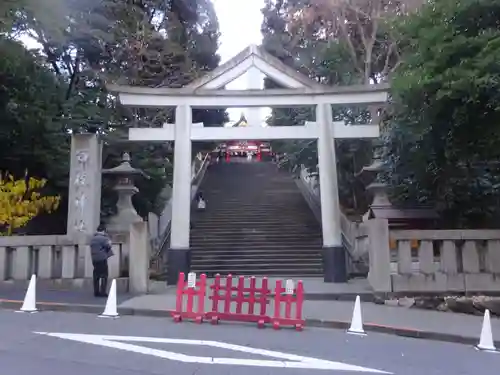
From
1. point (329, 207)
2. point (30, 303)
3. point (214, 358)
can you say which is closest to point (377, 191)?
point (329, 207)

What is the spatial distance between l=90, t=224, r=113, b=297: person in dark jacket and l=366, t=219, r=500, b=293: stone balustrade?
6228 millimetres

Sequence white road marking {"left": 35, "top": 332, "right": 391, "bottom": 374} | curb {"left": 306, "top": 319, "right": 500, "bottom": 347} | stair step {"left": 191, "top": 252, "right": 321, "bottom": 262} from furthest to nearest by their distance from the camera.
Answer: stair step {"left": 191, "top": 252, "right": 321, "bottom": 262} < curb {"left": 306, "top": 319, "right": 500, "bottom": 347} < white road marking {"left": 35, "top": 332, "right": 391, "bottom": 374}

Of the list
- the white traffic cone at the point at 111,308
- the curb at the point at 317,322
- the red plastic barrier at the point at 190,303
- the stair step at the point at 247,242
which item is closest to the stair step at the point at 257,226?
the stair step at the point at 247,242

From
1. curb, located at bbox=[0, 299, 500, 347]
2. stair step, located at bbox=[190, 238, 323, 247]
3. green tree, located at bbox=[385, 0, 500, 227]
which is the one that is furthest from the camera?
stair step, located at bbox=[190, 238, 323, 247]

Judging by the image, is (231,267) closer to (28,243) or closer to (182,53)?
(28,243)

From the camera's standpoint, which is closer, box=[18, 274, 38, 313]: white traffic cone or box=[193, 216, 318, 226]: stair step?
box=[18, 274, 38, 313]: white traffic cone

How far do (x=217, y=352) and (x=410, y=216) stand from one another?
13.6m

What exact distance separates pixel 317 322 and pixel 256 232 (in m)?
A: 11.2

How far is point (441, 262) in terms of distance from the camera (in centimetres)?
1277

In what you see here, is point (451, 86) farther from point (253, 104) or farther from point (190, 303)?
point (253, 104)

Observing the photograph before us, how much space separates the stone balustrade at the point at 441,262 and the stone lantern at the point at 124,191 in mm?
9866

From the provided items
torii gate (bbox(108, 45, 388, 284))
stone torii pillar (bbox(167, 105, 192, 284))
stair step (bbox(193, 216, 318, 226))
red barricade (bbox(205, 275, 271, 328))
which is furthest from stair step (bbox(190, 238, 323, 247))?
red barricade (bbox(205, 275, 271, 328))

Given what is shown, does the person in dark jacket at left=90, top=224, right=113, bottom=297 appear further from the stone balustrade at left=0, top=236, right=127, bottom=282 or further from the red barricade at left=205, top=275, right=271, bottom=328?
the red barricade at left=205, top=275, right=271, bottom=328

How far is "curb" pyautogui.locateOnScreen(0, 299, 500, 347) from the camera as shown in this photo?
28.8ft
